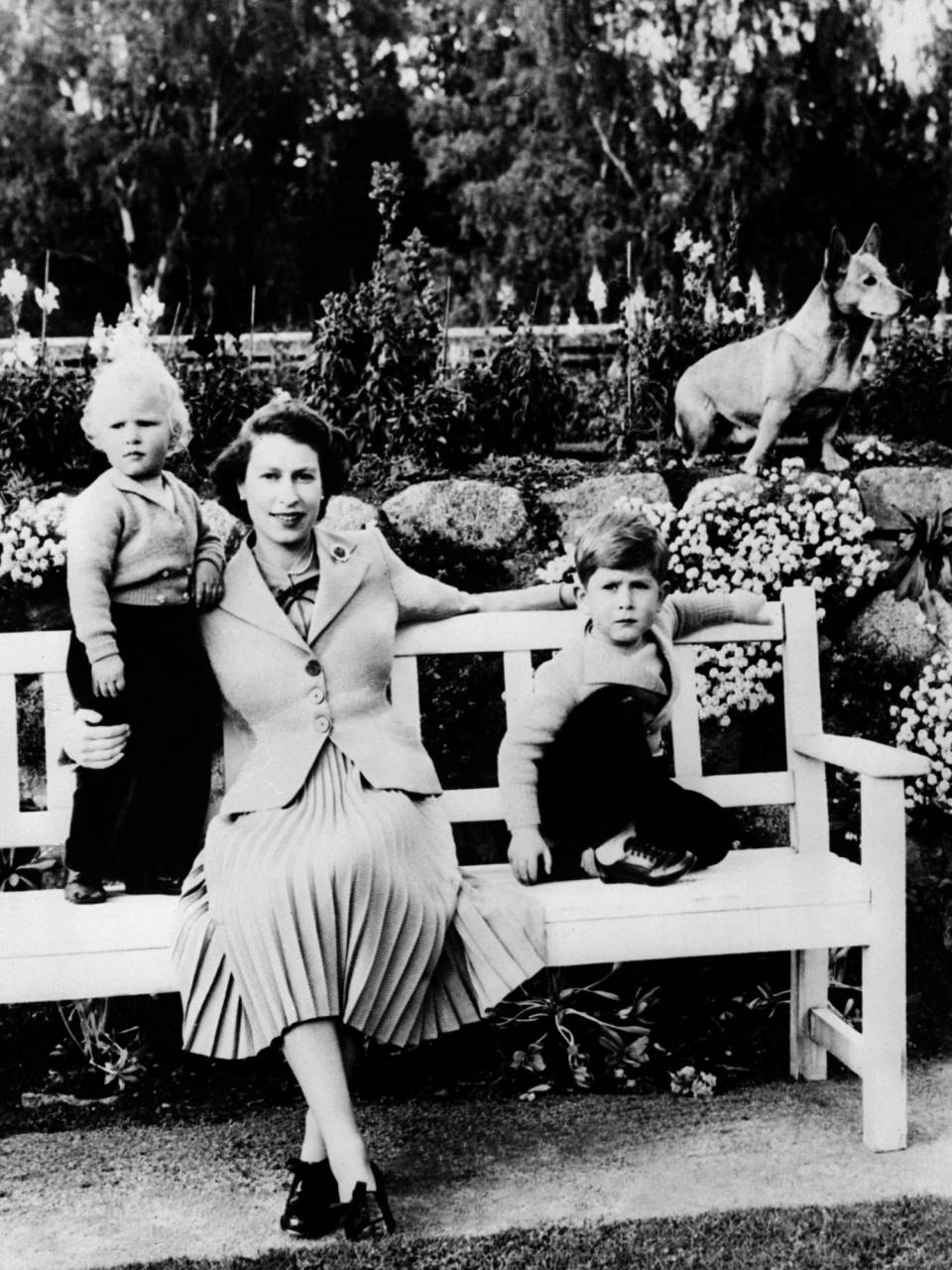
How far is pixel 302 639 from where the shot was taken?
322cm

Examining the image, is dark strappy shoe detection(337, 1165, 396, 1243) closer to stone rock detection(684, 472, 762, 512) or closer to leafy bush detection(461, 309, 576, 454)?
stone rock detection(684, 472, 762, 512)

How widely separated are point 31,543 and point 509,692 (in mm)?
1797

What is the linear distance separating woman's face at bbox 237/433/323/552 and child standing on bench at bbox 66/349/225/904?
18 cm

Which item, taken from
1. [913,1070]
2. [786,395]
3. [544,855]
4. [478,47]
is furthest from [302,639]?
[478,47]

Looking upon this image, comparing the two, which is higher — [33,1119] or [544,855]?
[544,855]

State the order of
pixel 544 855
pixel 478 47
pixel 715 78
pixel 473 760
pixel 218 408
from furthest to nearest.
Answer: pixel 478 47
pixel 715 78
pixel 218 408
pixel 473 760
pixel 544 855

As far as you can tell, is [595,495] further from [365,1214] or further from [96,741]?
[365,1214]

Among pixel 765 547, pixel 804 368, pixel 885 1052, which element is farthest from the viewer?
pixel 804 368

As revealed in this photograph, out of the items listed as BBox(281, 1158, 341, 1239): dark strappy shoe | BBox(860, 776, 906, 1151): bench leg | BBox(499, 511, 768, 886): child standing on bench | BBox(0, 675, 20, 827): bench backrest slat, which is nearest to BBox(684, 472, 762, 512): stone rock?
BBox(499, 511, 768, 886): child standing on bench

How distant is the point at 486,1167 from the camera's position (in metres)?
3.22

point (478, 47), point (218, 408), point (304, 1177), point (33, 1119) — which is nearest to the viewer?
point (304, 1177)

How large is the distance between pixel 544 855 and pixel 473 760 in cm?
121

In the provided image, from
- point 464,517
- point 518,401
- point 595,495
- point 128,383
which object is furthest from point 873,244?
point 128,383

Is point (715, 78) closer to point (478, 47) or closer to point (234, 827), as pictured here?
point (478, 47)
